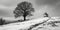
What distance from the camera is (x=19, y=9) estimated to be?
30047mm

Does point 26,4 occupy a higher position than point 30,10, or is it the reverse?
point 26,4

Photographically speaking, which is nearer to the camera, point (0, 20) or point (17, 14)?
point (0, 20)

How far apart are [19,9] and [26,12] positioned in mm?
3248

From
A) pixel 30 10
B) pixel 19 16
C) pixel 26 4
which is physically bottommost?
pixel 19 16

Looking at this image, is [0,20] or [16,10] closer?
[0,20]

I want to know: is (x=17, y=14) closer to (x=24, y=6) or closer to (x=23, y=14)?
(x=23, y=14)

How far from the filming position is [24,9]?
30.1 m

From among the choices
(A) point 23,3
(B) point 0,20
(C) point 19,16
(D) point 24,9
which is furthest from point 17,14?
(B) point 0,20

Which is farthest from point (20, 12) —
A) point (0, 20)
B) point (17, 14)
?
point (0, 20)

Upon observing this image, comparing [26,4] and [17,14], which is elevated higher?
[26,4]

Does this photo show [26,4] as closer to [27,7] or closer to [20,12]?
[27,7]

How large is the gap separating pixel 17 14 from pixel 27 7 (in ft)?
17.1

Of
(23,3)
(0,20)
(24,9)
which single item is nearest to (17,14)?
(24,9)

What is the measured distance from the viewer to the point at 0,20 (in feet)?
32.8
